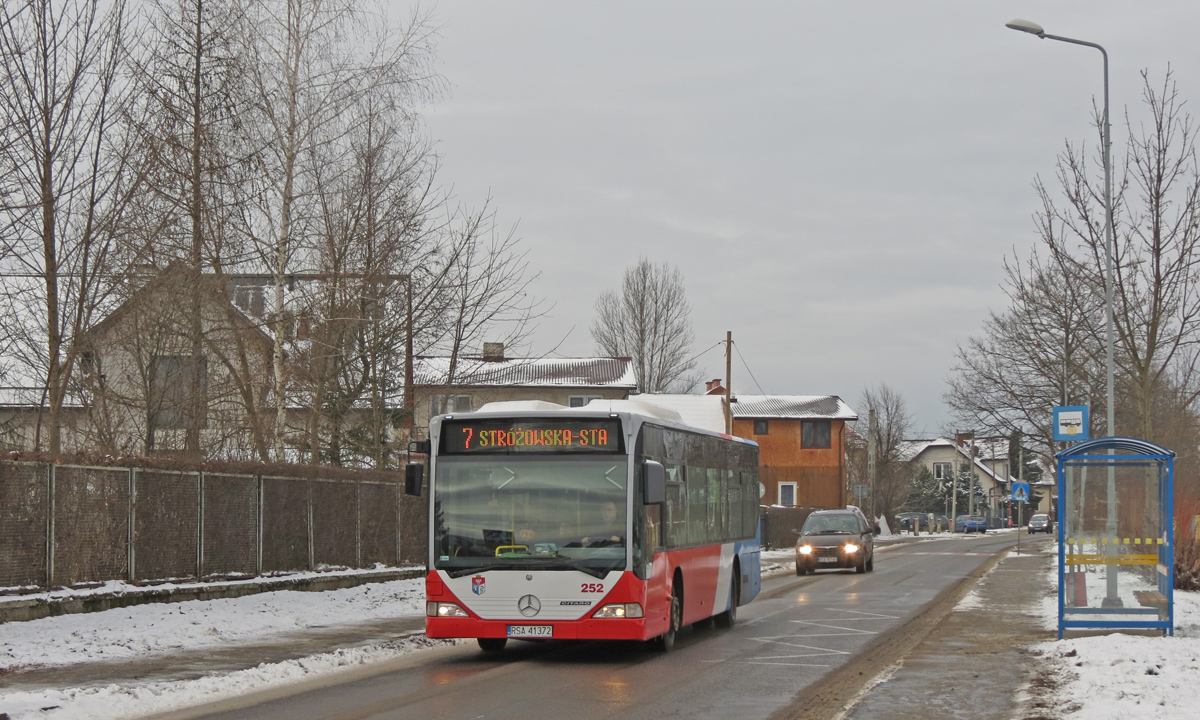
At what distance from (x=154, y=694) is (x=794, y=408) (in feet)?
226

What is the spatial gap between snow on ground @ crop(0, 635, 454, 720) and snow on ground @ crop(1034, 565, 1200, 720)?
705cm

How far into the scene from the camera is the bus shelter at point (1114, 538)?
15016 mm

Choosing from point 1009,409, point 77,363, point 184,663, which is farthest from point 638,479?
point 1009,409

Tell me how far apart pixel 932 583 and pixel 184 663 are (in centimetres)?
2005

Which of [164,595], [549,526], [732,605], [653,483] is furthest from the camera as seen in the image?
[732,605]

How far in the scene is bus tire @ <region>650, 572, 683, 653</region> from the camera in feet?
49.4

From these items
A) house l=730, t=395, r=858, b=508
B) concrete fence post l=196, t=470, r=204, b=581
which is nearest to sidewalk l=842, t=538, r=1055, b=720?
concrete fence post l=196, t=470, r=204, b=581

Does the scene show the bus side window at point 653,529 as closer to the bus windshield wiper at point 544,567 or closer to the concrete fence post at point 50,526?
the bus windshield wiper at point 544,567

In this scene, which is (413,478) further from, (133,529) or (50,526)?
(133,529)

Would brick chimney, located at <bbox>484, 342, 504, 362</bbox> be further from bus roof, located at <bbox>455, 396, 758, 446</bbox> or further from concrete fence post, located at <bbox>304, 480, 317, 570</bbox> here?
bus roof, located at <bbox>455, 396, 758, 446</bbox>

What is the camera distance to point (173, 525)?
1875cm

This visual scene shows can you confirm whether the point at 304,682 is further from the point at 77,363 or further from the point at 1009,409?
the point at 1009,409

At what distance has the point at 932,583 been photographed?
2934 centimetres

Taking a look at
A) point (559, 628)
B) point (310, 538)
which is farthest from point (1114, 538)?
point (310, 538)
